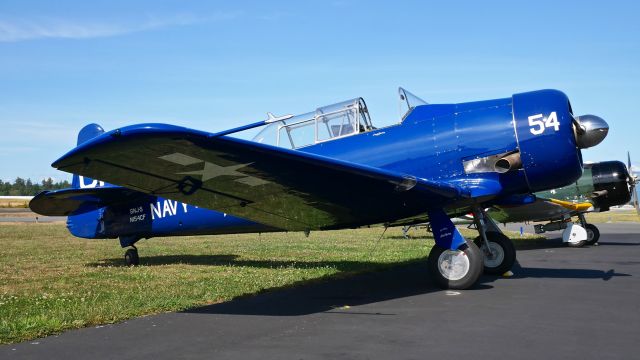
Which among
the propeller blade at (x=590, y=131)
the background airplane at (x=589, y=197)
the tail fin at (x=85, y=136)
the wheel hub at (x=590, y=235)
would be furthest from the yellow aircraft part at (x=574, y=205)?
the tail fin at (x=85, y=136)

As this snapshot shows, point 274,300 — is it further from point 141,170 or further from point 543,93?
point 543,93

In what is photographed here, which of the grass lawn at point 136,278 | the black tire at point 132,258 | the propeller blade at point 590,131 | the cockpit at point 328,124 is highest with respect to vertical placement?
the cockpit at point 328,124

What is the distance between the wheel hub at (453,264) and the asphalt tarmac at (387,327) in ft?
0.81

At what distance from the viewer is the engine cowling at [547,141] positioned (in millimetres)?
7270

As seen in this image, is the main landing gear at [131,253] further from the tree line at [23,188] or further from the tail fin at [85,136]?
the tree line at [23,188]

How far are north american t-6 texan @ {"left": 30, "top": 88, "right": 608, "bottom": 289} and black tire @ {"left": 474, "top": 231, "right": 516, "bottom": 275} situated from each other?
0.06 ft

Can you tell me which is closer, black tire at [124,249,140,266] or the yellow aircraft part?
black tire at [124,249,140,266]

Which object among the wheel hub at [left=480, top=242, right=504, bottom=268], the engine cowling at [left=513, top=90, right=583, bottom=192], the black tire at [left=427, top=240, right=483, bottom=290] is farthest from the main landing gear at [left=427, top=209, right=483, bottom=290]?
the wheel hub at [left=480, top=242, right=504, bottom=268]

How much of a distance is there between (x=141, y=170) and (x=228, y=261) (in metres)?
6.35

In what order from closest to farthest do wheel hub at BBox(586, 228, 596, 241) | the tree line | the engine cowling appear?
the engine cowling, wheel hub at BBox(586, 228, 596, 241), the tree line

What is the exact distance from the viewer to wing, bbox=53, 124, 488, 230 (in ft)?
16.5

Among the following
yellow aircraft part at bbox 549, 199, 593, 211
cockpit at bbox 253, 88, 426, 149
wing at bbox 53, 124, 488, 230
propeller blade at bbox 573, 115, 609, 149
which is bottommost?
yellow aircraft part at bbox 549, 199, 593, 211

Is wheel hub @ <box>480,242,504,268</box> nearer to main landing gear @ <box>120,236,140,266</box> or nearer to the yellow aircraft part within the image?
main landing gear @ <box>120,236,140,266</box>

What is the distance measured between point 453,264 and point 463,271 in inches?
6.0
